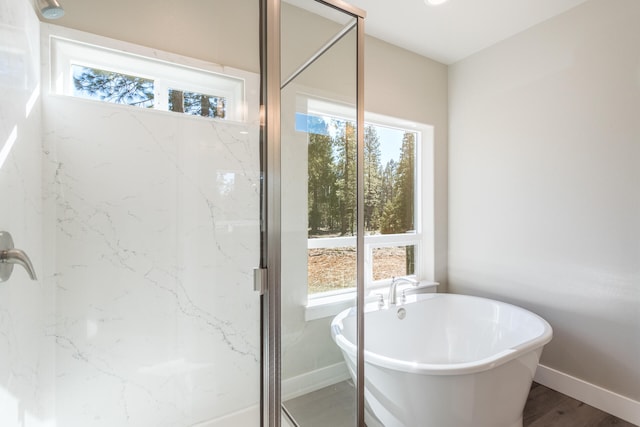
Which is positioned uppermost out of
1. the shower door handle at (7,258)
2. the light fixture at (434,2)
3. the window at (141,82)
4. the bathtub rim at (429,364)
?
the light fixture at (434,2)

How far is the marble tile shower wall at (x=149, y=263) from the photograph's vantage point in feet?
4.27

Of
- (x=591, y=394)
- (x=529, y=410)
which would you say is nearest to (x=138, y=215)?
(x=529, y=410)

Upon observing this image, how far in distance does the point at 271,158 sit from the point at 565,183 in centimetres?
199

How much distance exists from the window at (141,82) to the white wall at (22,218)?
0.36 feet

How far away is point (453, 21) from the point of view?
2.12m

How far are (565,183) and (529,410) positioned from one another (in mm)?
1447

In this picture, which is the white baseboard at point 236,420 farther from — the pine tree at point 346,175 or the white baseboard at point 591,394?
the white baseboard at point 591,394

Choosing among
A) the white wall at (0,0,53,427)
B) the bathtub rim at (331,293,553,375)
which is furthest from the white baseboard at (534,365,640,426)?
the white wall at (0,0,53,427)

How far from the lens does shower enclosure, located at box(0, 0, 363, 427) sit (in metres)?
1.25

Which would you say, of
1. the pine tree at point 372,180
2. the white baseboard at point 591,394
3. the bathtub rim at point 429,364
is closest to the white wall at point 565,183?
the white baseboard at point 591,394

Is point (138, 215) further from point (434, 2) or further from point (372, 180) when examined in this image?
point (434, 2)

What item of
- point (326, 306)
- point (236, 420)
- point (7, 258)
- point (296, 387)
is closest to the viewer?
point (7, 258)

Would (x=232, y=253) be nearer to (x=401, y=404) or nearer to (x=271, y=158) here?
(x=271, y=158)

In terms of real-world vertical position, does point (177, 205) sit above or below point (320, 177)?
below
